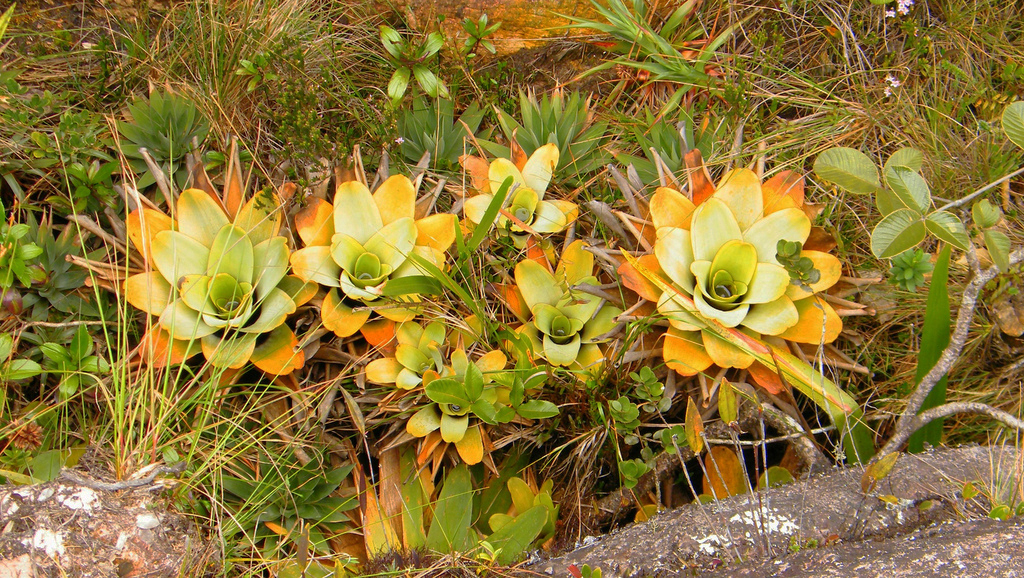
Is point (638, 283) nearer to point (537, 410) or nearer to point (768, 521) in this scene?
point (537, 410)

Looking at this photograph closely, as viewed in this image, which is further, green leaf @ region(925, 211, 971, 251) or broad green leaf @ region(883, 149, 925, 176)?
broad green leaf @ region(883, 149, 925, 176)

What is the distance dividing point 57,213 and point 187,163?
54 cm

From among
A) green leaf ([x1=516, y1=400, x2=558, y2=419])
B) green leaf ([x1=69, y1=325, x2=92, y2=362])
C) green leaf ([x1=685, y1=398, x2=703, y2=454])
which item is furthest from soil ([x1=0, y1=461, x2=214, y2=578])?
green leaf ([x1=685, y1=398, x2=703, y2=454])

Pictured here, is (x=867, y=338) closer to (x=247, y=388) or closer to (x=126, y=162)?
(x=247, y=388)

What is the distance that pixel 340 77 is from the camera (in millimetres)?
2658

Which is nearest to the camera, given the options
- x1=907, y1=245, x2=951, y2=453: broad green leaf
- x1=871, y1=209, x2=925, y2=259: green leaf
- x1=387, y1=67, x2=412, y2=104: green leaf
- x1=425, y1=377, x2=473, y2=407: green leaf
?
x1=871, y1=209, x2=925, y2=259: green leaf

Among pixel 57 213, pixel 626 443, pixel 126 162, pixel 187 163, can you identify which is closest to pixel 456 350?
pixel 626 443

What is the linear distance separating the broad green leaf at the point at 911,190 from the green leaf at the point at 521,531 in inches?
44.0

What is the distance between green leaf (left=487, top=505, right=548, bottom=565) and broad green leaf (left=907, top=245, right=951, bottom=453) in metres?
1.02

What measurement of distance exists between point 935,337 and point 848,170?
620mm

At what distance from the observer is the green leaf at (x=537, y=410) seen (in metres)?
1.76

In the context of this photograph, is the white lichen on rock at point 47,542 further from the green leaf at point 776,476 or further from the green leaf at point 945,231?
the green leaf at point 945,231

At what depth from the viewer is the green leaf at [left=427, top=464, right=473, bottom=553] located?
1811 mm

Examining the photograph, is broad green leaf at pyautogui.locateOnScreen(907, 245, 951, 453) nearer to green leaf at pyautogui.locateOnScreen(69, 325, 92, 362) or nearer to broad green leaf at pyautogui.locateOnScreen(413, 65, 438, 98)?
broad green leaf at pyautogui.locateOnScreen(413, 65, 438, 98)
